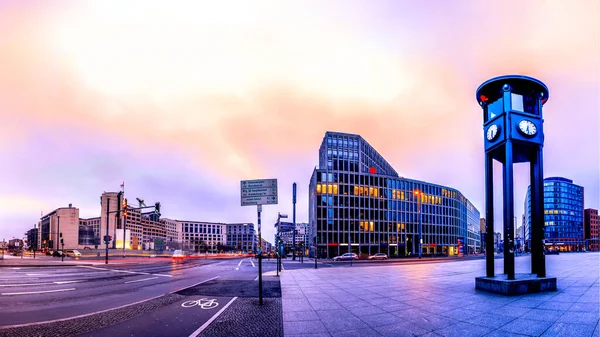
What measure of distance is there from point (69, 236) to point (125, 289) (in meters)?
97.1

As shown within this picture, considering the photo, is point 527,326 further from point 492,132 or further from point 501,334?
point 492,132

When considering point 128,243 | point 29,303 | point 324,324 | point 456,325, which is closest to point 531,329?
point 456,325

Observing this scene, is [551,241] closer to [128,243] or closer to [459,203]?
[459,203]

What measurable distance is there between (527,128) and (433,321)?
9.89 meters

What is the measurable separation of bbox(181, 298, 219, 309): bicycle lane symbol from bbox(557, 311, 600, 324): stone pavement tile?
33.3ft

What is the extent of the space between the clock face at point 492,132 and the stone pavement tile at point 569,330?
8.13 m

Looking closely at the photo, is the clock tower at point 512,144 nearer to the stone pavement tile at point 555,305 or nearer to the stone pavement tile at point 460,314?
the stone pavement tile at point 555,305

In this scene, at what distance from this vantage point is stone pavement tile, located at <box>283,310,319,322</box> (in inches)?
324

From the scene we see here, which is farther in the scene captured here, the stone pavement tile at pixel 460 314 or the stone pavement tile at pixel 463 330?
the stone pavement tile at pixel 460 314

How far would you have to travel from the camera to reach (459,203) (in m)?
114

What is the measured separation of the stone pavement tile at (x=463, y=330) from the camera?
665cm

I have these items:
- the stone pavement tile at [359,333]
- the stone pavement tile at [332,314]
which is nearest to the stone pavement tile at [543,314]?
the stone pavement tile at [359,333]

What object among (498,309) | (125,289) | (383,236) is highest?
(498,309)

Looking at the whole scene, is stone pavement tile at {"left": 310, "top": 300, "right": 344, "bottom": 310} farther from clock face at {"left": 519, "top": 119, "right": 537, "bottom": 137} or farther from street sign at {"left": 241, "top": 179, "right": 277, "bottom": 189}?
clock face at {"left": 519, "top": 119, "right": 537, "bottom": 137}
